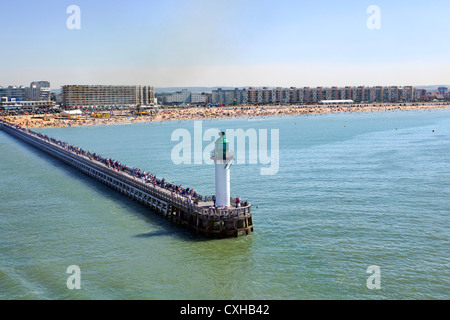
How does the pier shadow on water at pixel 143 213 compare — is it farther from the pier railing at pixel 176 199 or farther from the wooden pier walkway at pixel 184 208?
the pier railing at pixel 176 199

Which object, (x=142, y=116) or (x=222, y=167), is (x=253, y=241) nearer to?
(x=222, y=167)

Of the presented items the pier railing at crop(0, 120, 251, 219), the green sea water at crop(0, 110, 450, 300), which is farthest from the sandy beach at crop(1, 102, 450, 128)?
the green sea water at crop(0, 110, 450, 300)

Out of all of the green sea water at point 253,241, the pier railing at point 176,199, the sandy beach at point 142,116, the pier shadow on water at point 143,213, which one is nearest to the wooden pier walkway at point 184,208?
the pier railing at point 176,199

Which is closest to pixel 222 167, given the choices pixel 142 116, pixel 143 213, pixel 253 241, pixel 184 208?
pixel 184 208
